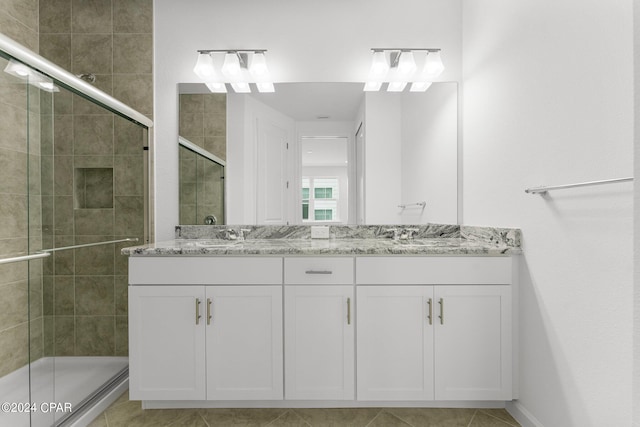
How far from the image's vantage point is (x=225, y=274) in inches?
66.0

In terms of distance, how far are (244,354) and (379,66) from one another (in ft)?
6.34

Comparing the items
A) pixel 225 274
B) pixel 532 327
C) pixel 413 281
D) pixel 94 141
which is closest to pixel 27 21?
pixel 94 141

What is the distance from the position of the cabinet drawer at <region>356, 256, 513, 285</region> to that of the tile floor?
2.29 ft

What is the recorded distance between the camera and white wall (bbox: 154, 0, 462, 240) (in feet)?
7.34

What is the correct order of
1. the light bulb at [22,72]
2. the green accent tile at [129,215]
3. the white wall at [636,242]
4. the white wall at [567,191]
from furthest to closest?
1. the green accent tile at [129,215]
2. the light bulb at [22,72]
3. the white wall at [567,191]
4. the white wall at [636,242]

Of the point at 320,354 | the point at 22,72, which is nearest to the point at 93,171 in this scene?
the point at 22,72

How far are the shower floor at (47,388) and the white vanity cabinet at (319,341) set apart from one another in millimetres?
1074

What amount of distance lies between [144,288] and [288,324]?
0.75 metres

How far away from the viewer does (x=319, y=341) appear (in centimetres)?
166

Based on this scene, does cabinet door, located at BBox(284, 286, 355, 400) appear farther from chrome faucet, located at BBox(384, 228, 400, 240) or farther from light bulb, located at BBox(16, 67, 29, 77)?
light bulb, located at BBox(16, 67, 29, 77)

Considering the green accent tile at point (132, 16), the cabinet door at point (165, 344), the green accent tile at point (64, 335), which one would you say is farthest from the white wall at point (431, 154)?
the green accent tile at point (64, 335)

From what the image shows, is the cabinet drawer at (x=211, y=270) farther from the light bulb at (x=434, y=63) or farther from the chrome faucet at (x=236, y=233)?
the light bulb at (x=434, y=63)

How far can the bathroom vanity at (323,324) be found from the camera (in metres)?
1.65

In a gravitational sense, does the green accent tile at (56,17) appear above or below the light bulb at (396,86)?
above
